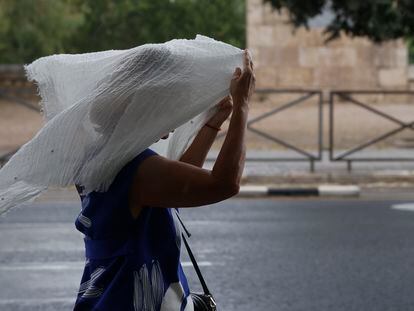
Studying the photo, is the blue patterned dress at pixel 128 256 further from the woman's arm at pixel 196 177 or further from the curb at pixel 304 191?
the curb at pixel 304 191

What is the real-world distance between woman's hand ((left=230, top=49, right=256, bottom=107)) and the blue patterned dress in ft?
0.89

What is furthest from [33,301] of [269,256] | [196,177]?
[196,177]

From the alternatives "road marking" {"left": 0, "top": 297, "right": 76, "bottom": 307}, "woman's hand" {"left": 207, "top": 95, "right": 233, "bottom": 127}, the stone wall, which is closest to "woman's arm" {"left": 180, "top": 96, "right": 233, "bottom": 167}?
"woman's hand" {"left": 207, "top": 95, "right": 233, "bottom": 127}

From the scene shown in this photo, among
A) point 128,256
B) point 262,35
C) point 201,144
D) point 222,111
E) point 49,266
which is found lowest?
point 262,35

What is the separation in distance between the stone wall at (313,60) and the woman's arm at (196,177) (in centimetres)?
2443

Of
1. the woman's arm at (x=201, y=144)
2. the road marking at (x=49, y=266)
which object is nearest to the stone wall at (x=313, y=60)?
the road marking at (x=49, y=266)

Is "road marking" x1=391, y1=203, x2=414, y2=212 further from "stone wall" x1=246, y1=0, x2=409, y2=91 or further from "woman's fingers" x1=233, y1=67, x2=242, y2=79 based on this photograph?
"stone wall" x1=246, y1=0, x2=409, y2=91

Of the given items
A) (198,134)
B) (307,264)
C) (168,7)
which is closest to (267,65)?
(168,7)

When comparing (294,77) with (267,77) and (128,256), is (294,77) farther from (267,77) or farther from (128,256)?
(128,256)

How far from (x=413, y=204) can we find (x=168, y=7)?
2003 cm

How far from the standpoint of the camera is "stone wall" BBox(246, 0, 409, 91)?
89.0ft

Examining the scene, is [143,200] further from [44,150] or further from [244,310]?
[244,310]

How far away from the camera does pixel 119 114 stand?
2.76 meters

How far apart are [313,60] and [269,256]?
61.8 feet
